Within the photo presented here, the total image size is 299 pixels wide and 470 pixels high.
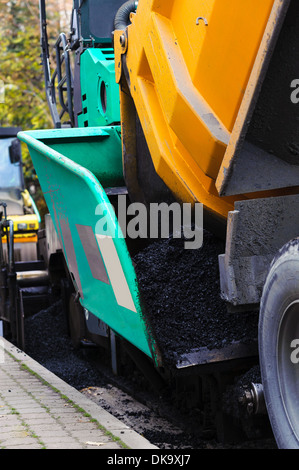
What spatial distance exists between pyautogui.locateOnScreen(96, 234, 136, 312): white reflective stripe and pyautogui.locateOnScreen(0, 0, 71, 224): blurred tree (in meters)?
14.5

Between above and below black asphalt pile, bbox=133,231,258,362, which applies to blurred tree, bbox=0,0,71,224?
below

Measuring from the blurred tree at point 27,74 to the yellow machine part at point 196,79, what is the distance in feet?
48.0

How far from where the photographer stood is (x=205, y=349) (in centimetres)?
326

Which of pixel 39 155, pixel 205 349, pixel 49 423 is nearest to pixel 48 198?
pixel 39 155

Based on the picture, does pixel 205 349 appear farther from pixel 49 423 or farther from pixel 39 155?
pixel 39 155

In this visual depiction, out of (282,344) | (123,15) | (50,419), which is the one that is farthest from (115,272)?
(123,15)

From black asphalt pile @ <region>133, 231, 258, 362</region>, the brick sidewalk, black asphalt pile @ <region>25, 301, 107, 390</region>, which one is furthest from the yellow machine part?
black asphalt pile @ <region>25, 301, 107, 390</region>

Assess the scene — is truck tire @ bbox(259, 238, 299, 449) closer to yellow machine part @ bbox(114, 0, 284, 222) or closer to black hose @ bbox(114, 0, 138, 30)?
yellow machine part @ bbox(114, 0, 284, 222)

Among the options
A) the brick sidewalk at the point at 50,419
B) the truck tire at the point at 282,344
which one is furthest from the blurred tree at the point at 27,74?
the truck tire at the point at 282,344

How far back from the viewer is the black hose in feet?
17.3

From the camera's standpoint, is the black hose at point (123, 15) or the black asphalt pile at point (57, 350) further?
the black asphalt pile at point (57, 350)

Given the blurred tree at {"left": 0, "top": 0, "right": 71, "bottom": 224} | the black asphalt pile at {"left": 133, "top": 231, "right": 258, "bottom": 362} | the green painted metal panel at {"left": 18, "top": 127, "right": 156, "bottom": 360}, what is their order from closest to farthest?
1. the black asphalt pile at {"left": 133, "top": 231, "right": 258, "bottom": 362}
2. the green painted metal panel at {"left": 18, "top": 127, "right": 156, "bottom": 360}
3. the blurred tree at {"left": 0, "top": 0, "right": 71, "bottom": 224}

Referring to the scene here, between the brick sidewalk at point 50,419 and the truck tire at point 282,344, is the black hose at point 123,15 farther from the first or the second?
the truck tire at point 282,344

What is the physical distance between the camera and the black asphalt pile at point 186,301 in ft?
10.8
